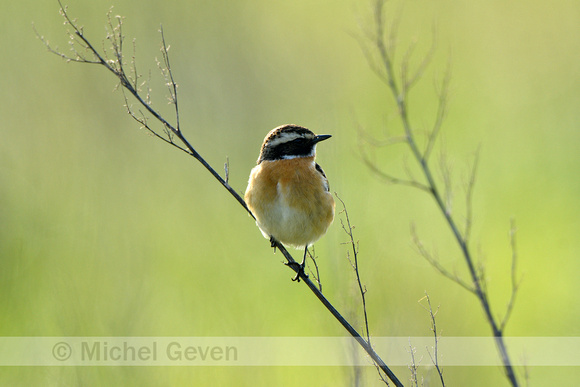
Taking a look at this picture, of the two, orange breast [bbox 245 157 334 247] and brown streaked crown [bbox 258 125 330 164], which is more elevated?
brown streaked crown [bbox 258 125 330 164]

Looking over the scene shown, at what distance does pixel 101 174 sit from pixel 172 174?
4.22 ft

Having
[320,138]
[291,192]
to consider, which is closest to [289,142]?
[320,138]

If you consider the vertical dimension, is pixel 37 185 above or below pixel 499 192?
below

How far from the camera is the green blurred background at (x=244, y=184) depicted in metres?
8.27

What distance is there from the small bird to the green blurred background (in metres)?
0.26

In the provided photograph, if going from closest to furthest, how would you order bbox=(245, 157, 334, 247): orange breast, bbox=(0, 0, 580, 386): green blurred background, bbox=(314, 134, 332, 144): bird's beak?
bbox=(245, 157, 334, 247): orange breast → bbox=(314, 134, 332, 144): bird's beak → bbox=(0, 0, 580, 386): green blurred background

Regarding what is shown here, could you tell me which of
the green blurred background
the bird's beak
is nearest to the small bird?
the bird's beak

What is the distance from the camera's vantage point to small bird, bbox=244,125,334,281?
608 cm

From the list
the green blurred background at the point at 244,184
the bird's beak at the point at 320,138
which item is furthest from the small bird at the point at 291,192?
the green blurred background at the point at 244,184

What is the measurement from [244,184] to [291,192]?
13.9 feet

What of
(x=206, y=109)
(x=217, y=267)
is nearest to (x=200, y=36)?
Answer: (x=206, y=109)

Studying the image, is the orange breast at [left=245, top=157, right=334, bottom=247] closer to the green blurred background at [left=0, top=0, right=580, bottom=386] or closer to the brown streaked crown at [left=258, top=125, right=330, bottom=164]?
the brown streaked crown at [left=258, top=125, right=330, bottom=164]

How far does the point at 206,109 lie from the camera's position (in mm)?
11156

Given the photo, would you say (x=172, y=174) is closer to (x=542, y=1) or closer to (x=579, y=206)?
(x=579, y=206)
